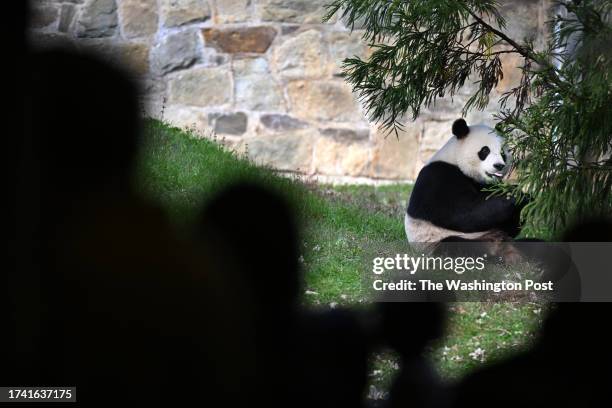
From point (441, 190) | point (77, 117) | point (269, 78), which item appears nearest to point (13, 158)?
point (77, 117)

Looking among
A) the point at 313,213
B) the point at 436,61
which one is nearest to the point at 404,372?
the point at 436,61

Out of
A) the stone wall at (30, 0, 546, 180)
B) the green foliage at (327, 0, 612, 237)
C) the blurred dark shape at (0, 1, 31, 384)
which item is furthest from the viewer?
the stone wall at (30, 0, 546, 180)

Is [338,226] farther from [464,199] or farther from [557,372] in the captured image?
[557,372]

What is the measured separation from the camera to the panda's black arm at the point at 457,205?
4.21 m

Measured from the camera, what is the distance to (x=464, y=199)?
4297mm

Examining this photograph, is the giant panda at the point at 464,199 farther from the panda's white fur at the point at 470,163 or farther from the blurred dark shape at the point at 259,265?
the blurred dark shape at the point at 259,265

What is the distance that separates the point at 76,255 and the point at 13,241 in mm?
62

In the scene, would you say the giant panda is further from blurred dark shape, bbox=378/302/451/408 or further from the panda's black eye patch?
blurred dark shape, bbox=378/302/451/408

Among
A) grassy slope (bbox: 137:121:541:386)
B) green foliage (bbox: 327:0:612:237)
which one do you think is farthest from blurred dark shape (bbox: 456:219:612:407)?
green foliage (bbox: 327:0:612:237)

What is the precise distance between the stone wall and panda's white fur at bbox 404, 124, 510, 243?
2241 millimetres

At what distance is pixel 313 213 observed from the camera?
5031mm

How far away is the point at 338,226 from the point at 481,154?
1.01 metres

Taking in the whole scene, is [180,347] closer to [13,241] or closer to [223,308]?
[223,308]

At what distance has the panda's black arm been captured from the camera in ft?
13.8
